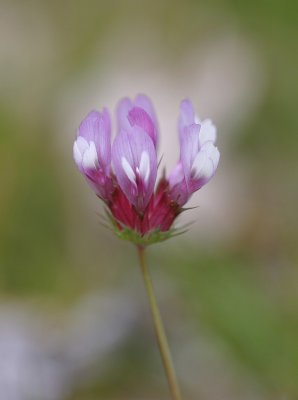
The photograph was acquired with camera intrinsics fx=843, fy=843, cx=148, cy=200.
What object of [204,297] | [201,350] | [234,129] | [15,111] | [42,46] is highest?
[42,46]

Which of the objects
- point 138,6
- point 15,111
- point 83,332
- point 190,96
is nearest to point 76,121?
point 15,111

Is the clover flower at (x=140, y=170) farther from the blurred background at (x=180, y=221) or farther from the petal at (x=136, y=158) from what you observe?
the blurred background at (x=180, y=221)

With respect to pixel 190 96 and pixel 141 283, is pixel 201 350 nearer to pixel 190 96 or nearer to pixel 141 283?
pixel 141 283

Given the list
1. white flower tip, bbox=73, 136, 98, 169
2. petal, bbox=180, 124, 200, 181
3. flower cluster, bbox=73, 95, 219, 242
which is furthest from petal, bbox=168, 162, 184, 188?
white flower tip, bbox=73, 136, 98, 169

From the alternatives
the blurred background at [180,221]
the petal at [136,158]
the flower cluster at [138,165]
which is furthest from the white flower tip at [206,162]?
the blurred background at [180,221]

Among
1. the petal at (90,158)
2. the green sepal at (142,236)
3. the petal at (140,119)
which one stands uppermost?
the petal at (140,119)

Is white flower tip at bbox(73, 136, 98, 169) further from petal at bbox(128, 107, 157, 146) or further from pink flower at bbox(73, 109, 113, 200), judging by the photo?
petal at bbox(128, 107, 157, 146)
